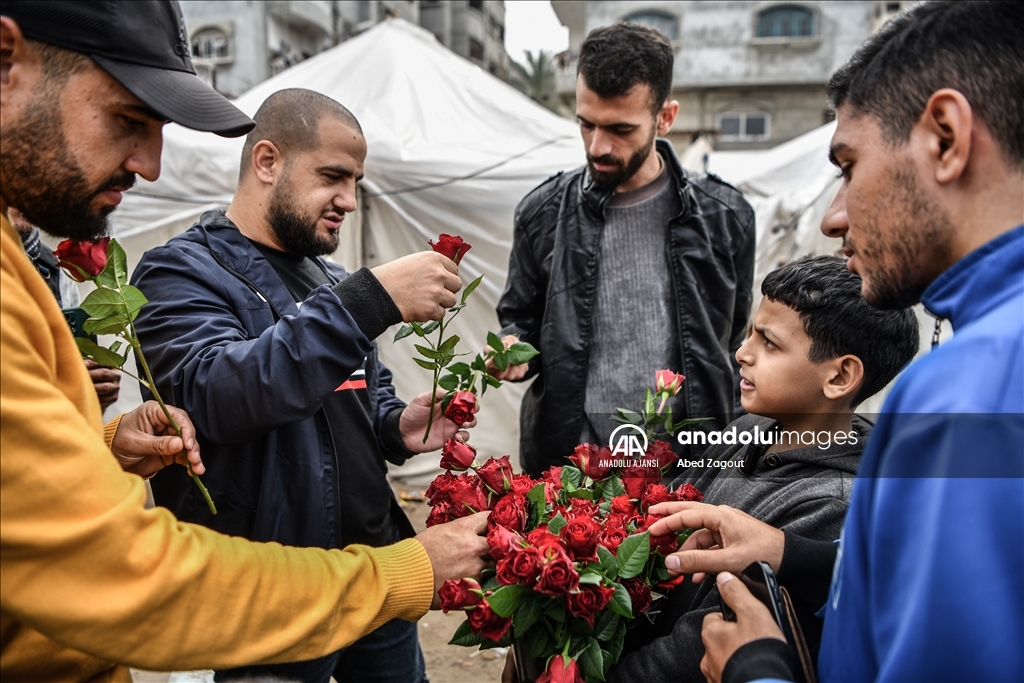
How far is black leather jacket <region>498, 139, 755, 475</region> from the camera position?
2.91 meters

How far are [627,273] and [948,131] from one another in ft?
6.41

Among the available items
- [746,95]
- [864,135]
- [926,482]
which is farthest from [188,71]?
[746,95]

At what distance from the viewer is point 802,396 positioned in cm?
195

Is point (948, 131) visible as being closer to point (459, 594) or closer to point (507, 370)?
point (459, 594)

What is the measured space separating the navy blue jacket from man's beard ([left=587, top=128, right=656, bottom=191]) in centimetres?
141

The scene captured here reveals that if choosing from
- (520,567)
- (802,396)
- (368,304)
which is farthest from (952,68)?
(368,304)

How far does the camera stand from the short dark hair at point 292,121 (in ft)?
7.63

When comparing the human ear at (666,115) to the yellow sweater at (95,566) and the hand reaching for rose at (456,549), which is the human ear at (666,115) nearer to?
the hand reaching for rose at (456,549)

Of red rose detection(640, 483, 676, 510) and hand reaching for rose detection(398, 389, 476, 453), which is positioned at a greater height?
→ red rose detection(640, 483, 676, 510)

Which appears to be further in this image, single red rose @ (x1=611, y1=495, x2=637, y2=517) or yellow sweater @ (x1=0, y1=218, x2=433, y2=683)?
single red rose @ (x1=611, y1=495, x2=637, y2=517)

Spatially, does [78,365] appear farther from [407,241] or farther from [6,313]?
[407,241]

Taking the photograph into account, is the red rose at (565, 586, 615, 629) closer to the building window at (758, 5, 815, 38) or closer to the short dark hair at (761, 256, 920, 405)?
the short dark hair at (761, 256, 920, 405)

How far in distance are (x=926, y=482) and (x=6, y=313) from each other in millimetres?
1336

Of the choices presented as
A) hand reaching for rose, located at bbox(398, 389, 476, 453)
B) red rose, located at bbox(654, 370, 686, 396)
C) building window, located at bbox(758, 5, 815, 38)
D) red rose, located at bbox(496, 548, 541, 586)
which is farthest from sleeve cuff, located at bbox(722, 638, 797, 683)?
building window, located at bbox(758, 5, 815, 38)
